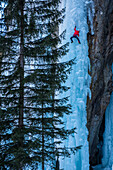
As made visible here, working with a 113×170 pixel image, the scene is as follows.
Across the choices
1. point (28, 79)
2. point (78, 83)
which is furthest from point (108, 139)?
point (28, 79)

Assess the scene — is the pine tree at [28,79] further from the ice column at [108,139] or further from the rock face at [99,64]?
the ice column at [108,139]

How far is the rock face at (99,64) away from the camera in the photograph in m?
7.55

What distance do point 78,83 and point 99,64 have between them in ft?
5.69

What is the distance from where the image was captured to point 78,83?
6.83m

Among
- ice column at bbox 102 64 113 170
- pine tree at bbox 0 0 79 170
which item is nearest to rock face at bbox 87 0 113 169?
ice column at bbox 102 64 113 170

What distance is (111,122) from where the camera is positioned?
9227 mm

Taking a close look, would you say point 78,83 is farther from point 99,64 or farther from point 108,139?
point 108,139

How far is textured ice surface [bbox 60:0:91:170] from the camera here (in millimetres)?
6291

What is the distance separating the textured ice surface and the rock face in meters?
0.45

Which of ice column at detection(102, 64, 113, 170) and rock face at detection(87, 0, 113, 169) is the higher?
rock face at detection(87, 0, 113, 169)

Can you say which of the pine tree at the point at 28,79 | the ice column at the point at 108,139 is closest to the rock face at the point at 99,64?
the ice column at the point at 108,139

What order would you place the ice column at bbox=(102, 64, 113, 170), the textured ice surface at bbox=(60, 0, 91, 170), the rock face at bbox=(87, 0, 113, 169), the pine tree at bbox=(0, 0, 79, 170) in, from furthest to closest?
the ice column at bbox=(102, 64, 113, 170)
the rock face at bbox=(87, 0, 113, 169)
the textured ice surface at bbox=(60, 0, 91, 170)
the pine tree at bbox=(0, 0, 79, 170)

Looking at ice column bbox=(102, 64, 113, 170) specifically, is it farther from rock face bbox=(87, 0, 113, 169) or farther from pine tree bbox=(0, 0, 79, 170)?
pine tree bbox=(0, 0, 79, 170)

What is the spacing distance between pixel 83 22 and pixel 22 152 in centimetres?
559
